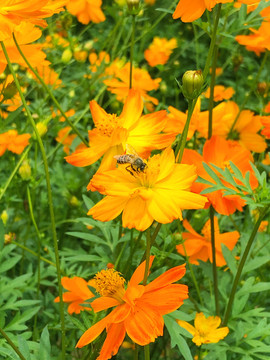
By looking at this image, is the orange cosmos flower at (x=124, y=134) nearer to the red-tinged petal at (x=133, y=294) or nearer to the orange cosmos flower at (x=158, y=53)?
the red-tinged petal at (x=133, y=294)

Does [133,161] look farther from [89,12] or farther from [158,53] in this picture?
[158,53]

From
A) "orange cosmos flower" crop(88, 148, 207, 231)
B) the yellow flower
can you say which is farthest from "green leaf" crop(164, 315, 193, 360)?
"orange cosmos flower" crop(88, 148, 207, 231)

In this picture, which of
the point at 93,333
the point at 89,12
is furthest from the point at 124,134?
the point at 89,12

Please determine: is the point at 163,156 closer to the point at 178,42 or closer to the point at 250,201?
the point at 250,201

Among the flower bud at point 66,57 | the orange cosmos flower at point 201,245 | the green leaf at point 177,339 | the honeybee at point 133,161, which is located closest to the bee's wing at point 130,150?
the honeybee at point 133,161

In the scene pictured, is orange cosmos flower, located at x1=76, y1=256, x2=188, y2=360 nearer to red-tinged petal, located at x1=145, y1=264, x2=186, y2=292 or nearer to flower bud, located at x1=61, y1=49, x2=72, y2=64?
red-tinged petal, located at x1=145, y1=264, x2=186, y2=292

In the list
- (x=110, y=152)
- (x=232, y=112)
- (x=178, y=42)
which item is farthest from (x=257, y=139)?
(x=178, y=42)

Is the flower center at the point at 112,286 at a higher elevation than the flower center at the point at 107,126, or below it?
below
